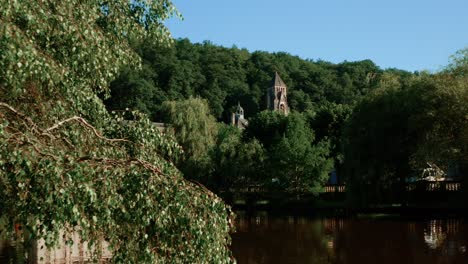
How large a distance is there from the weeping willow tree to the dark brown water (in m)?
13.9

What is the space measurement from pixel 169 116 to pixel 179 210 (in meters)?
42.9

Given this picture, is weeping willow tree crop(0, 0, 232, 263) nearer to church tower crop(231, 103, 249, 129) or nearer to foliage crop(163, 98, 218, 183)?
foliage crop(163, 98, 218, 183)

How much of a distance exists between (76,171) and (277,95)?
11551 cm

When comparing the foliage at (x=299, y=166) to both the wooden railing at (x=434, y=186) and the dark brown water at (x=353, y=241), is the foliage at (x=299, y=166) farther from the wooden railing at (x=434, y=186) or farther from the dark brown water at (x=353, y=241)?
the wooden railing at (x=434, y=186)

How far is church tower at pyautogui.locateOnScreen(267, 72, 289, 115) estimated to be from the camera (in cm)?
11953

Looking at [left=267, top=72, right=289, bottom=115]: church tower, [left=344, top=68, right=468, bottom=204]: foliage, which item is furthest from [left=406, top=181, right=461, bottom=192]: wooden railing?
[left=267, top=72, right=289, bottom=115]: church tower

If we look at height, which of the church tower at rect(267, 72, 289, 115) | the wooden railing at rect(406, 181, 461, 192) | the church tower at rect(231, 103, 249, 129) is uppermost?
the church tower at rect(267, 72, 289, 115)

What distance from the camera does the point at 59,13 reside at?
777cm

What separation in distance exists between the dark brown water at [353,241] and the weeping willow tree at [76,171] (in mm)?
13869

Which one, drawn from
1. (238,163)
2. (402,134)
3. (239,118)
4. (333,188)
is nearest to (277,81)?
(239,118)

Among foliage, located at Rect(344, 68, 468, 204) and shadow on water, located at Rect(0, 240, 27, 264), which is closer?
shadow on water, located at Rect(0, 240, 27, 264)

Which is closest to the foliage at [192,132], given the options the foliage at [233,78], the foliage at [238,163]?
the foliage at [238,163]

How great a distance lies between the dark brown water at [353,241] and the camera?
21.3m

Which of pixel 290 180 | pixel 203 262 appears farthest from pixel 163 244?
pixel 290 180
